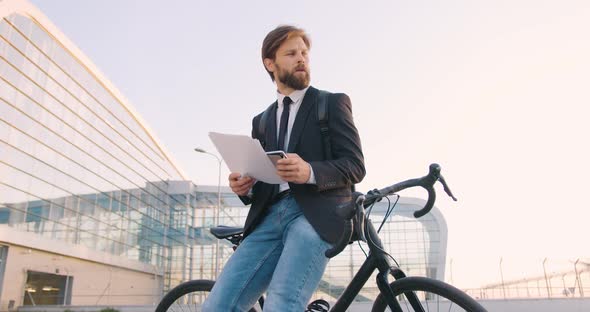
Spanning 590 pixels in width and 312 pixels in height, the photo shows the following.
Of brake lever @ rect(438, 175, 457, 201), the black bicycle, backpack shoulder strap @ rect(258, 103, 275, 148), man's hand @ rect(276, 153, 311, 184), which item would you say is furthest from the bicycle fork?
backpack shoulder strap @ rect(258, 103, 275, 148)

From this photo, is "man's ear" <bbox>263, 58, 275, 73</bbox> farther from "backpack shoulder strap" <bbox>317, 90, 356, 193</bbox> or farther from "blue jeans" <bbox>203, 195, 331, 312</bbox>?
"blue jeans" <bbox>203, 195, 331, 312</bbox>

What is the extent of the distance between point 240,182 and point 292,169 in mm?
404

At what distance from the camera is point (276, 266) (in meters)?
2.03

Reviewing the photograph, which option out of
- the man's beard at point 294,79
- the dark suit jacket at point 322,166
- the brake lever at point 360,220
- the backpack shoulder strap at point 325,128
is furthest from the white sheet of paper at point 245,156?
the man's beard at point 294,79

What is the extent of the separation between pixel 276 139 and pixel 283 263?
25.4 inches

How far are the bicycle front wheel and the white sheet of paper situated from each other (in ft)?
2.13

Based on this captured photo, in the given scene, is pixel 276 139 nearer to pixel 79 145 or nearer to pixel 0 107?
pixel 0 107

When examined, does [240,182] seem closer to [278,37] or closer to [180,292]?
[278,37]

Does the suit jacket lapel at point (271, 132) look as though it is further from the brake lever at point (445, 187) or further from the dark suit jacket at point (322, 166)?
the brake lever at point (445, 187)

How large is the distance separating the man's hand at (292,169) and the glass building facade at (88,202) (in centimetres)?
1761

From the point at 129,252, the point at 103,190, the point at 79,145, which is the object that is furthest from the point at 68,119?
the point at 129,252

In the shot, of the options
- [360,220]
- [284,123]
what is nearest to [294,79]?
[284,123]

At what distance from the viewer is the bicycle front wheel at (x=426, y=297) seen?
1.76 m

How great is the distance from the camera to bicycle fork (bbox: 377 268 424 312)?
1915mm
